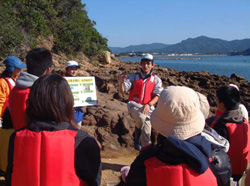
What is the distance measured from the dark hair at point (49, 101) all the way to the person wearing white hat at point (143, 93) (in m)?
3.03

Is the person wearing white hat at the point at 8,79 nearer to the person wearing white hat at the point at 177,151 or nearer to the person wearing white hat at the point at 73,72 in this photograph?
the person wearing white hat at the point at 73,72

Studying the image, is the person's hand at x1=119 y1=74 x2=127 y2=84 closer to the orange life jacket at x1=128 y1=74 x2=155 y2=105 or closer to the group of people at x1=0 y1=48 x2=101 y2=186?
the orange life jacket at x1=128 y1=74 x2=155 y2=105

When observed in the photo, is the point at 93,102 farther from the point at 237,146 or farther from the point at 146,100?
the point at 237,146

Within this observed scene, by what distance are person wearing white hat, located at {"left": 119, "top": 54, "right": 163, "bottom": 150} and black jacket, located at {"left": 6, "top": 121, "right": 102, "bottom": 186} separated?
296 centimetres

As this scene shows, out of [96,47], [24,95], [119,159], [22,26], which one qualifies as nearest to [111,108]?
[119,159]

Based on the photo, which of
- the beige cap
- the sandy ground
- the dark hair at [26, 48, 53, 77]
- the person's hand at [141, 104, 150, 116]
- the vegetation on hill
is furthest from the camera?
the vegetation on hill

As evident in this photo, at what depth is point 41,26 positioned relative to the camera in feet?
62.1

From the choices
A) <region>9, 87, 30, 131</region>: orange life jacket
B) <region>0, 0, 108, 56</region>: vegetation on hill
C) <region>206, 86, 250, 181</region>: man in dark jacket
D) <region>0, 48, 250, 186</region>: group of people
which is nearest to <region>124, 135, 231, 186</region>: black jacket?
<region>0, 48, 250, 186</region>: group of people

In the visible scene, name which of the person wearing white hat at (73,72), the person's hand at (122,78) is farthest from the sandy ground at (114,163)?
the person's hand at (122,78)

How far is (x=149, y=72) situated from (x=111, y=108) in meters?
2.90

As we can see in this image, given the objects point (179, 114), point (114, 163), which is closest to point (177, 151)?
point (179, 114)

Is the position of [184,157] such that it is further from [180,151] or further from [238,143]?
[238,143]

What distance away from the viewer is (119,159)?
19.9 feet

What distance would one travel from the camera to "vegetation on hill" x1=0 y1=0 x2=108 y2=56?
14281 millimetres
